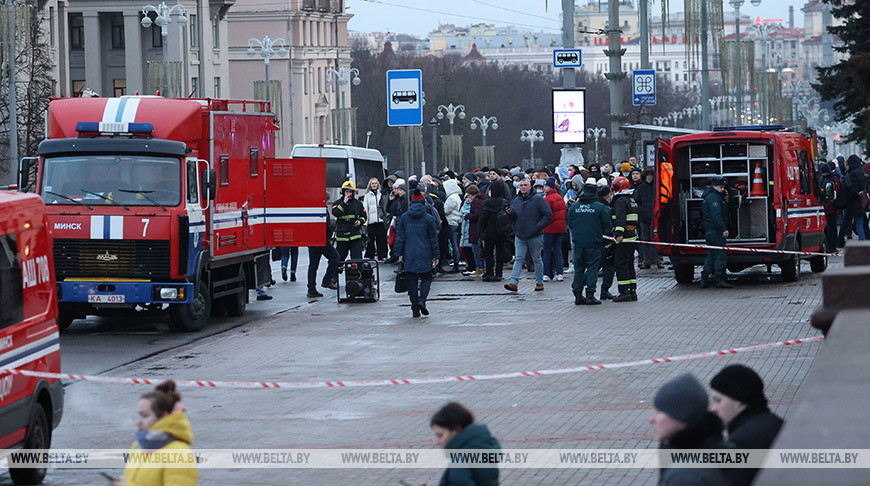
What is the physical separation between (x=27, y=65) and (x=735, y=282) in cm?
3614

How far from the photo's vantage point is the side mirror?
61.7 feet

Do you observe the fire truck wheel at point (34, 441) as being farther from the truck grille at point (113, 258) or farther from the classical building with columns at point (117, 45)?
the classical building with columns at point (117, 45)

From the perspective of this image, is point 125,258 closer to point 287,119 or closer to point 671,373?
point 671,373

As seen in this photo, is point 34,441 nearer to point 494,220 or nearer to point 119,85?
point 494,220

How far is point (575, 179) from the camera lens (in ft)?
90.4

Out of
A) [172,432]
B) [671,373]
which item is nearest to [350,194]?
[671,373]

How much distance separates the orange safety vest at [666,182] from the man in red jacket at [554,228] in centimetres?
185

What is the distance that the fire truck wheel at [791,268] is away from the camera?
23688 mm

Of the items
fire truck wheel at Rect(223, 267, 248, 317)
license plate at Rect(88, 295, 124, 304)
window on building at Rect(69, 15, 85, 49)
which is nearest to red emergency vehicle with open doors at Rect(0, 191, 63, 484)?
license plate at Rect(88, 295, 124, 304)

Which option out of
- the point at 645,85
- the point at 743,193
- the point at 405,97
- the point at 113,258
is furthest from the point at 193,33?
the point at 113,258

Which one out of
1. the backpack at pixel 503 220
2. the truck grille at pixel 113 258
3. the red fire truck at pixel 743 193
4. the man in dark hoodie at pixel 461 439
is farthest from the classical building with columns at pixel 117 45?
Result: the man in dark hoodie at pixel 461 439

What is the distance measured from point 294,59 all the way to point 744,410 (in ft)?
375

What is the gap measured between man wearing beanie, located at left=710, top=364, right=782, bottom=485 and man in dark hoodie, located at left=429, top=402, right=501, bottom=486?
996 mm

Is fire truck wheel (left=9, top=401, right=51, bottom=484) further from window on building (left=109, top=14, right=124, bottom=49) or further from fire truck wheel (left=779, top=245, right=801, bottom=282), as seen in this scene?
window on building (left=109, top=14, right=124, bottom=49)
